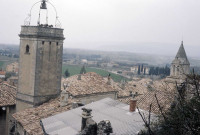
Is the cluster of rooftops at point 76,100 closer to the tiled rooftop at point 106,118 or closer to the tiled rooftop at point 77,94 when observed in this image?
the tiled rooftop at point 77,94

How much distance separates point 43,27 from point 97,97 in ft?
26.3

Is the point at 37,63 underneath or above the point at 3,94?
above

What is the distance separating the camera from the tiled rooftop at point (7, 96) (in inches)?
851

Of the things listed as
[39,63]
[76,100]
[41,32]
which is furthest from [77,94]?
[41,32]

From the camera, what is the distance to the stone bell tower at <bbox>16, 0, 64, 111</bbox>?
19.9 m

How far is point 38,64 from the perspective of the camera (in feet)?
65.5

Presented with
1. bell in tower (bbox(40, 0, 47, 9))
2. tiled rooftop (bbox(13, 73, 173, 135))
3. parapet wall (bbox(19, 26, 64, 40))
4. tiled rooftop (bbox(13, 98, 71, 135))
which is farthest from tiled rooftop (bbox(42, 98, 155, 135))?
bell in tower (bbox(40, 0, 47, 9))

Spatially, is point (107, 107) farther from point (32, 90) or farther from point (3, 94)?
point (3, 94)

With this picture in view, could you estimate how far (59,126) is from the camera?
11.9 meters

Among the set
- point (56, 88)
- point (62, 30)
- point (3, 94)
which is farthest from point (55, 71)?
point (3, 94)

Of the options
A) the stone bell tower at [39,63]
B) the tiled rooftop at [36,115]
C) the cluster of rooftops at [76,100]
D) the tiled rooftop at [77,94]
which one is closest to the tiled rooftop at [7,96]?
the cluster of rooftops at [76,100]

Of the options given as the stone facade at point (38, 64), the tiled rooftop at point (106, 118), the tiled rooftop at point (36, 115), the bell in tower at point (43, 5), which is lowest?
the tiled rooftop at point (36, 115)

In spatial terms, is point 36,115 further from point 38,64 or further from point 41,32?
point 41,32

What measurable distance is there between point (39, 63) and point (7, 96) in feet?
15.8
